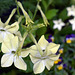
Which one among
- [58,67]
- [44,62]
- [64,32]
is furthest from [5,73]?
[64,32]

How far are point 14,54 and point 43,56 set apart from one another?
0.11 meters

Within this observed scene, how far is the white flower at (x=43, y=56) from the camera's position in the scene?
0.67 meters

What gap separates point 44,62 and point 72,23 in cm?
93

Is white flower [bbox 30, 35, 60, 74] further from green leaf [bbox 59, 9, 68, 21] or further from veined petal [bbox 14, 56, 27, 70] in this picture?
green leaf [bbox 59, 9, 68, 21]

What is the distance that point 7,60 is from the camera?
662mm

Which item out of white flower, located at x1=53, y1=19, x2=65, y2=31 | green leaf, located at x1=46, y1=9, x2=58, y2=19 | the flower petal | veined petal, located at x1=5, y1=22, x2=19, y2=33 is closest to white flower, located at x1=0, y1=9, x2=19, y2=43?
veined petal, located at x1=5, y1=22, x2=19, y2=33

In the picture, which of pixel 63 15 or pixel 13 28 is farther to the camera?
pixel 63 15

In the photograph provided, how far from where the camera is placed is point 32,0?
56.0 inches

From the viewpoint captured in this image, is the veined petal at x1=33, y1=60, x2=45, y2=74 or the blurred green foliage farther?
the blurred green foliage

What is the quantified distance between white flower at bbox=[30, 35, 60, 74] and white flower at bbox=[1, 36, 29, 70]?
37 mm

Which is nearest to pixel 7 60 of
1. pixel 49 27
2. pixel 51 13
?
pixel 51 13

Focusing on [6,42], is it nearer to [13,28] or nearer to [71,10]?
[13,28]

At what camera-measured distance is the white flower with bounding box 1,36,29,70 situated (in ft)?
2.13

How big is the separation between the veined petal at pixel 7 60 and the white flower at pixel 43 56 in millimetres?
73
